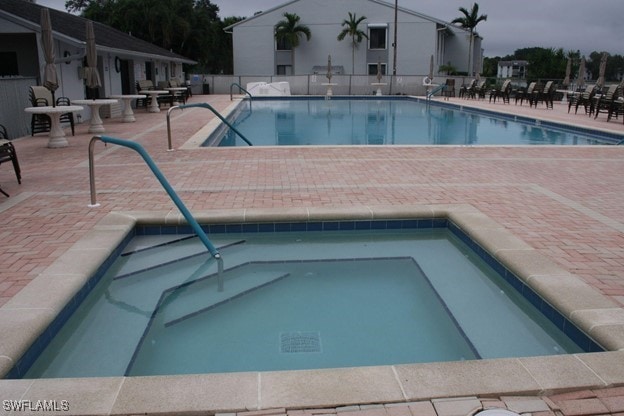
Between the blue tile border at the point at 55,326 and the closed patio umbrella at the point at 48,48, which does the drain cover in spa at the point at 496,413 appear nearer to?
the blue tile border at the point at 55,326

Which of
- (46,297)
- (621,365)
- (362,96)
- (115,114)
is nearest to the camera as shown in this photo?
(621,365)

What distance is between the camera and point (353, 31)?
37.7m

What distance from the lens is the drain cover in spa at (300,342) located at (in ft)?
11.9

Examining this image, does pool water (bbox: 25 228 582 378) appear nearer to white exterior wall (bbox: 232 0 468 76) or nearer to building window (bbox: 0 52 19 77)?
building window (bbox: 0 52 19 77)

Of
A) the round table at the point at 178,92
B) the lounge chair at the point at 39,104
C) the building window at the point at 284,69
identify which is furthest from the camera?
the building window at the point at 284,69

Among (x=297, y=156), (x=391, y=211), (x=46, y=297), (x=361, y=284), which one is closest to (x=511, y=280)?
(x=361, y=284)

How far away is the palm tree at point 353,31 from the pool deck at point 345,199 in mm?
28901

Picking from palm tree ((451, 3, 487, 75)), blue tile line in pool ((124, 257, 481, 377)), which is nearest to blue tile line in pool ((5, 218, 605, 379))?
blue tile line in pool ((124, 257, 481, 377))

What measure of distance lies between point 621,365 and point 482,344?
96 cm

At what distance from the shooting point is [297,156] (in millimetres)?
9086

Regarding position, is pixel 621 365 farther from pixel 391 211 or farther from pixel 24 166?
pixel 24 166

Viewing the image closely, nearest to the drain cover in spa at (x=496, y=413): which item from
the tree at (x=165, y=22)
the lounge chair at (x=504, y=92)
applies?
the lounge chair at (x=504, y=92)

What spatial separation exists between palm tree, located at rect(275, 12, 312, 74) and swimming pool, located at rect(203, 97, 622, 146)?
55.7 ft

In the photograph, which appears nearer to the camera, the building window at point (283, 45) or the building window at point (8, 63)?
the building window at point (8, 63)
